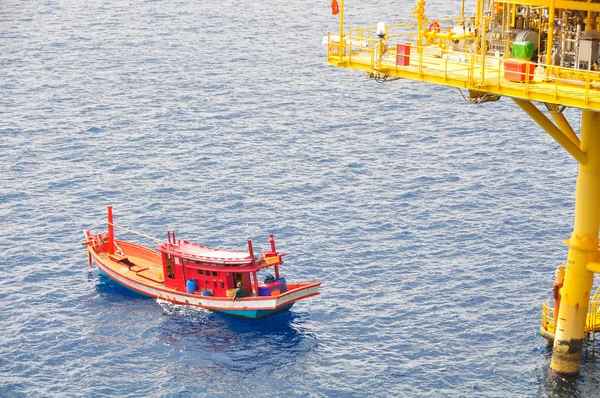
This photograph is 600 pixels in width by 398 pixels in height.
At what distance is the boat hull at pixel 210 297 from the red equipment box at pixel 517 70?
24.9 meters

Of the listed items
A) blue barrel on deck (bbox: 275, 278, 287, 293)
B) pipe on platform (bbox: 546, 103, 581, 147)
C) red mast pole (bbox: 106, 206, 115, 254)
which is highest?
pipe on platform (bbox: 546, 103, 581, 147)

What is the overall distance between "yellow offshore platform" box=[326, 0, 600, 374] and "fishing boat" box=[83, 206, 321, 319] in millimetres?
18903

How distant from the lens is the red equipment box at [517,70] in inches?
1978

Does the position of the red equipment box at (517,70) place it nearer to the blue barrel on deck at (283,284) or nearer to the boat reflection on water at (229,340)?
the boat reflection on water at (229,340)

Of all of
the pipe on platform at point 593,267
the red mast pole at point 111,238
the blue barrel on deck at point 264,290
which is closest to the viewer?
the pipe on platform at point 593,267

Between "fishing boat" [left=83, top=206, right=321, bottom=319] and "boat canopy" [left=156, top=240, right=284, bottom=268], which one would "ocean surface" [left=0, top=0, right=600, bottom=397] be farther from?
"boat canopy" [left=156, top=240, right=284, bottom=268]

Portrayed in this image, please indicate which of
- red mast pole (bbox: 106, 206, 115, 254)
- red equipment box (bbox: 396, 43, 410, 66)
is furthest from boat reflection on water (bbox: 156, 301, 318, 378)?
red equipment box (bbox: 396, 43, 410, 66)

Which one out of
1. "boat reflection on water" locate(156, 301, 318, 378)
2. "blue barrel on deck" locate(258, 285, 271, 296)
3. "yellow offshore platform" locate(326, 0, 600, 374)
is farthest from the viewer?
A: "blue barrel on deck" locate(258, 285, 271, 296)

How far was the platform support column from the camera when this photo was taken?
54.9 m

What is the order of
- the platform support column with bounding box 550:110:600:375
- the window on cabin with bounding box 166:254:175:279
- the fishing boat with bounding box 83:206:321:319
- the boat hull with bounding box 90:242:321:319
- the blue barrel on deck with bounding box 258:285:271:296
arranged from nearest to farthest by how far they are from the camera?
1. the platform support column with bounding box 550:110:600:375
2. the boat hull with bounding box 90:242:321:319
3. the fishing boat with bounding box 83:206:321:319
4. the blue barrel on deck with bounding box 258:285:271:296
5. the window on cabin with bounding box 166:254:175:279

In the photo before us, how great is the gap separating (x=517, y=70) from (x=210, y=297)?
100.0ft

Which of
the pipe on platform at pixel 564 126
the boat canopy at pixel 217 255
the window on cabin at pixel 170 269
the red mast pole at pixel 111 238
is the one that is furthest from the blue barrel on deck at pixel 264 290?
the pipe on platform at pixel 564 126

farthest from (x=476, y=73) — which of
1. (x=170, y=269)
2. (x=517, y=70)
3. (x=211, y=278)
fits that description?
(x=170, y=269)

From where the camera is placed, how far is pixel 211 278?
75.5 m
